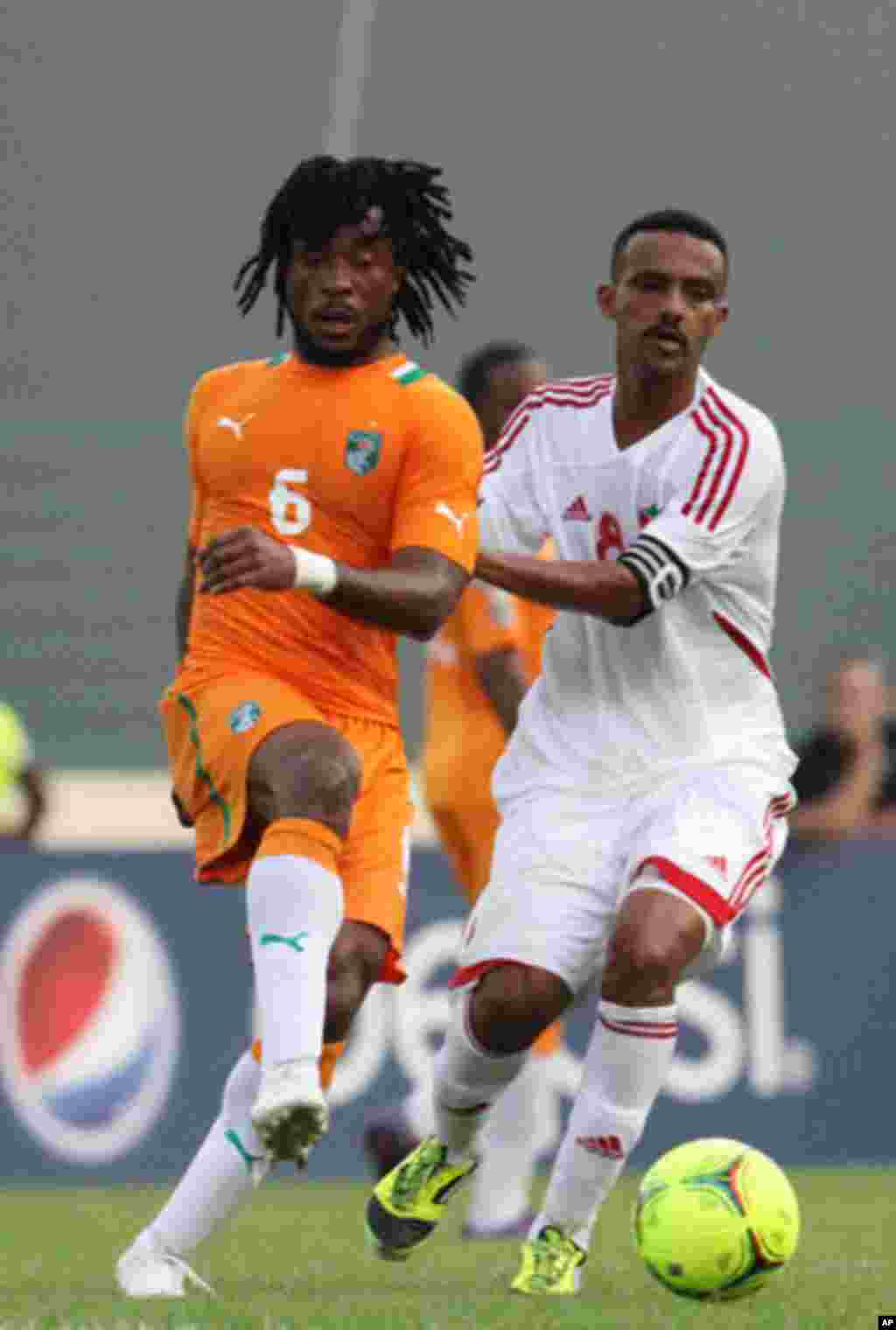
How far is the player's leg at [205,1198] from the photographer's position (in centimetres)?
624

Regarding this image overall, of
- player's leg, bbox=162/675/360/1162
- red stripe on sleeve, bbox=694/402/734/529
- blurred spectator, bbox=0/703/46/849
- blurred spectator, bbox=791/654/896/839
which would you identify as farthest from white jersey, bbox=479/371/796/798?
blurred spectator, bbox=791/654/896/839

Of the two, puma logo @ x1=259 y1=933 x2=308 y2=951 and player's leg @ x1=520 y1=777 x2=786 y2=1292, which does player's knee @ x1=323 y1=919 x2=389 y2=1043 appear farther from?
player's leg @ x1=520 y1=777 x2=786 y2=1292

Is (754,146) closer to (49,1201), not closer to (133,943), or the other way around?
(133,943)

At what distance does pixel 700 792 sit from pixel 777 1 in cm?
1126

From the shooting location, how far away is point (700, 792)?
680 centimetres

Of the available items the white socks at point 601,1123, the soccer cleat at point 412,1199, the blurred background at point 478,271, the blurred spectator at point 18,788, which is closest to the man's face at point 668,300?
the white socks at point 601,1123

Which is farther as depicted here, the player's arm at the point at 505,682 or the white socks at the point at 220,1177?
the player's arm at the point at 505,682

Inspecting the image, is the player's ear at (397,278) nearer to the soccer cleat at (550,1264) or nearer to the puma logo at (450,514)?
the puma logo at (450,514)

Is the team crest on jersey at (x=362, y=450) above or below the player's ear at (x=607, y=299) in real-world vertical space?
below

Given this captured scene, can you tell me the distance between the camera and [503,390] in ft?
31.2

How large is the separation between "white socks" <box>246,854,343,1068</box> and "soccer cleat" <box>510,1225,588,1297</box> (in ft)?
2.93

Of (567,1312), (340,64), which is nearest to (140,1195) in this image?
(567,1312)

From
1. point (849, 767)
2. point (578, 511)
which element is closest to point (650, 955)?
point (578, 511)

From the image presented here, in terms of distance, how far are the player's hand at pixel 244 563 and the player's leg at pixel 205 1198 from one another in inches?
40.4
